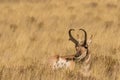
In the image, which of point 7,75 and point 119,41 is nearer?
point 7,75

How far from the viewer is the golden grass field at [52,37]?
22.6 ft

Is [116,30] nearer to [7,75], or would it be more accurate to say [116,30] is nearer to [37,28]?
[37,28]

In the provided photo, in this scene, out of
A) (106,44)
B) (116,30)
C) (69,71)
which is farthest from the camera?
(116,30)

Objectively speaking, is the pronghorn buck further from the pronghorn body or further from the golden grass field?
the golden grass field

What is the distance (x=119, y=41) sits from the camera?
32.9 feet

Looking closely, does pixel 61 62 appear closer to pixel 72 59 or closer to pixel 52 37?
pixel 72 59

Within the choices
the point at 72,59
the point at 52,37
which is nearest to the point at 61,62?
the point at 72,59

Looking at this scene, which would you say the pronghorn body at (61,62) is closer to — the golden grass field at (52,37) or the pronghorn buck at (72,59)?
the pronghorn buck at (72,59)

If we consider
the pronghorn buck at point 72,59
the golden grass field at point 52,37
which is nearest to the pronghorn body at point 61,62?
the pronghorn buck at point 72,59

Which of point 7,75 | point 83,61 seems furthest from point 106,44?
point 7,75

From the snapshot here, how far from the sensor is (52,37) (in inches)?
448

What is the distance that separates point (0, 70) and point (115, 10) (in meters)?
11.1

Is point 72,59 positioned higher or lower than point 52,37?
lower

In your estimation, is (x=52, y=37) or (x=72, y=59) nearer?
(x=72, y=59)
